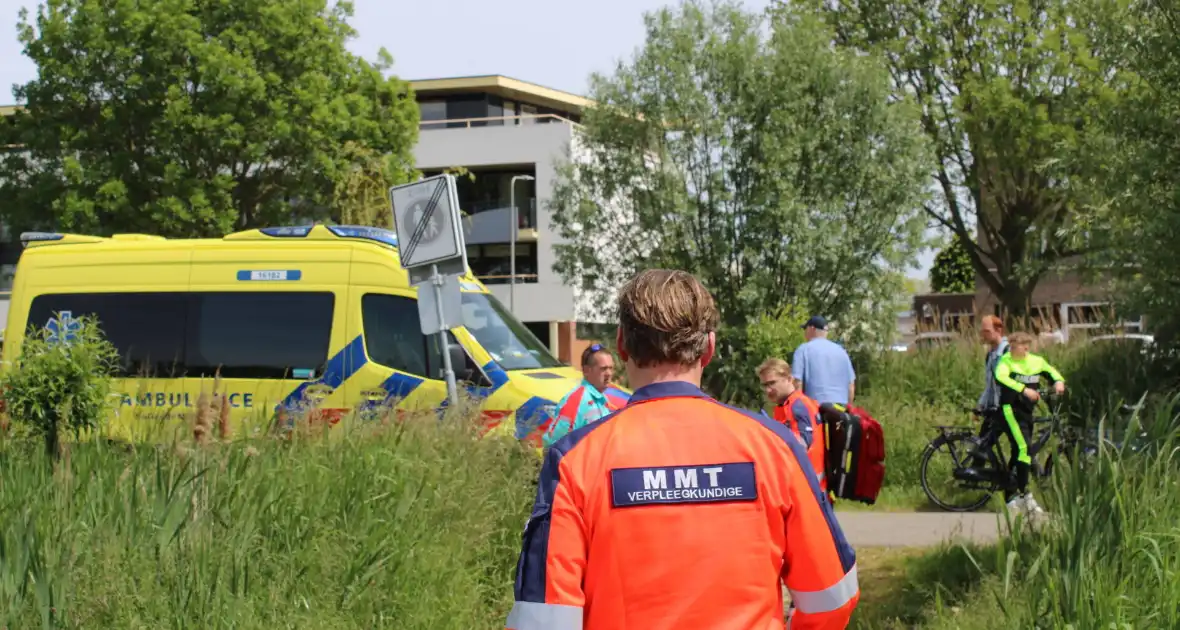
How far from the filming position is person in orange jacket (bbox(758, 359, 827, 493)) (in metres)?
9.12

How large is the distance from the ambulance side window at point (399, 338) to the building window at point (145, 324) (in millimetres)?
2130

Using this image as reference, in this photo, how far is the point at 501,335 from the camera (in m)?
12.9

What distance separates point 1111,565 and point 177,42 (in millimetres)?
29221

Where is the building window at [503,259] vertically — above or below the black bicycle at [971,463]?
above

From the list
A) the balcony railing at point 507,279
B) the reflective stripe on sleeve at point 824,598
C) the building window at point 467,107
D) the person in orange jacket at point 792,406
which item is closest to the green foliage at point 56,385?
the person in orange jacket at point 792,406

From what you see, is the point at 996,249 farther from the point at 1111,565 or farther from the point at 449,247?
the point at 1111,565

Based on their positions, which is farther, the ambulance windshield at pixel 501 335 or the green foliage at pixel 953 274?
the green foliage at pixel 953 274

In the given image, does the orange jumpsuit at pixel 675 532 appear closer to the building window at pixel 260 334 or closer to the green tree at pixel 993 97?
the building window at pixel 260 334

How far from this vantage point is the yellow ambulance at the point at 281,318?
1250 cm

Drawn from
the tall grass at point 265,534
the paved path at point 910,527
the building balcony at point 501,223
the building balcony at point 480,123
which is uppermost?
the building balcony at point 480,123

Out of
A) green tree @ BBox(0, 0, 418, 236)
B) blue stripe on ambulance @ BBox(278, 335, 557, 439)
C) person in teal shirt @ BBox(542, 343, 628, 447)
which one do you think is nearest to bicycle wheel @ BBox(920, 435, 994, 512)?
blue stripe on ambulance @ BBox(278, 335, 557, 439)

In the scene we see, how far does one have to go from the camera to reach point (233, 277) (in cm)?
1342

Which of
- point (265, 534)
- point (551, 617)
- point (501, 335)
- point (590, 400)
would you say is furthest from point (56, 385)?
point (551, 617)

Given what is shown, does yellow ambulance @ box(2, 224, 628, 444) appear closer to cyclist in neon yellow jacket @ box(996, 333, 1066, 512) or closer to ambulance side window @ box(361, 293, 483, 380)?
ambulance side window @ box(361, 293, 483, 380)
